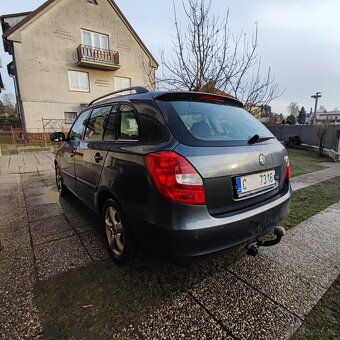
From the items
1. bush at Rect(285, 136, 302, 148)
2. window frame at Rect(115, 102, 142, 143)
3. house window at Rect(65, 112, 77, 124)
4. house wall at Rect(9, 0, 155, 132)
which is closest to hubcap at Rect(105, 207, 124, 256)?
window frame at Rect(115, 102, 142, 143)

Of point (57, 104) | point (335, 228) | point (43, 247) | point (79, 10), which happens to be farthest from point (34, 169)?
point (79, 10)

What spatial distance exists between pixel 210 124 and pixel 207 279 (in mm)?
1417

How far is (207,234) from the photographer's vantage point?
64.0 inches

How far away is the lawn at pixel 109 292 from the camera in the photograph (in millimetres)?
1671

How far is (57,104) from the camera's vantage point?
15977 mm

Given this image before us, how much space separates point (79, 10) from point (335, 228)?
1972 cm

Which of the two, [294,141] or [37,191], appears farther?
[294,141]

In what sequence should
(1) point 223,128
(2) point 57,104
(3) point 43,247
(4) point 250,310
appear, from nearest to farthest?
(4) point 250,310
(1) point 223,128
(3) point 43,247
(2) point 57,104

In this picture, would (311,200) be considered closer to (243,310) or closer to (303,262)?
(303,262)

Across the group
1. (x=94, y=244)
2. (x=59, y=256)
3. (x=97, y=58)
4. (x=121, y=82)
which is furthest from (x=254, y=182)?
(x=121, y=82)

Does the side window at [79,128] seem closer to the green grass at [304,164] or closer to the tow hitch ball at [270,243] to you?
the tow hitch ball at [270,243]

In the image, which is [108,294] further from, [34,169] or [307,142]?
[307,142]

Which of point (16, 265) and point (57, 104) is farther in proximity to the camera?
point (57, 104)

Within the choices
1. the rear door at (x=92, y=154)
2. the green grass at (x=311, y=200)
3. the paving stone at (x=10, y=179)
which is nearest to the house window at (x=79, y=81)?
the paving stone at (x=10, y=179)
